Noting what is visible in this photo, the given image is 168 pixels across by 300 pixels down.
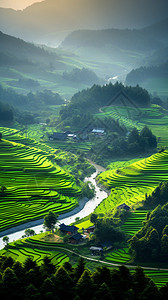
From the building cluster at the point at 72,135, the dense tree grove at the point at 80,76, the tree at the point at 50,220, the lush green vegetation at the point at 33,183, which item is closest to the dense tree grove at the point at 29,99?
the dense tree grove at the point at 80,76

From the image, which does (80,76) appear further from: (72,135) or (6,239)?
(6,239)

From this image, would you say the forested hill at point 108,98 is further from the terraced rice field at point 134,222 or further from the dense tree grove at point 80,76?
the terraced rice field at point 134,222

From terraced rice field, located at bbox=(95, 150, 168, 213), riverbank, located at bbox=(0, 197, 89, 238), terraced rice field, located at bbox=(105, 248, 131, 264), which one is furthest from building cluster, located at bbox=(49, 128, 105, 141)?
terraced rice field, located at bbox=(105, 248, 131, 264)

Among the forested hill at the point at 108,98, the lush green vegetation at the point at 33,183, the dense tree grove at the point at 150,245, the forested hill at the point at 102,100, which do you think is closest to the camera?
the dense tree grove at the point at 150,245

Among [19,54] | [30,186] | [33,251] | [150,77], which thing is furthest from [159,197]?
[19,54]

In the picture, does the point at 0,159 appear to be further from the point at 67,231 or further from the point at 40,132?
the point at 40,132

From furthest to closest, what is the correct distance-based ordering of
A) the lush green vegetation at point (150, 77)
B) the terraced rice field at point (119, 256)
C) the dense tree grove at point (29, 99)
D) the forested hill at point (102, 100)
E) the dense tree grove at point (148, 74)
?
the dense tree grove at point (148, 74), the lush green vegetation at point (150, 77), the dense tree grove at point (29, 99), the forested hill at point (102, 100), the terraced rice field at point (119, 256)

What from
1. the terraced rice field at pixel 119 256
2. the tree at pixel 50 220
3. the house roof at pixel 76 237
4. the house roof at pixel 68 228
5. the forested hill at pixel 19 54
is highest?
the forested hill at pixel 19 54
